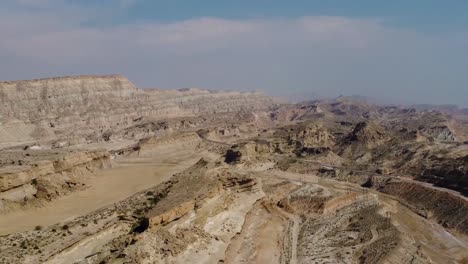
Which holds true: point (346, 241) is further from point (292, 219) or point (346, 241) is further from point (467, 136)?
point (467, 136)

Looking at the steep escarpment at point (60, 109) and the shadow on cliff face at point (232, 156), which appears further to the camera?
the steep escarpment at point (60, 109)

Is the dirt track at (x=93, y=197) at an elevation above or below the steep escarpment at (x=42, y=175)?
below

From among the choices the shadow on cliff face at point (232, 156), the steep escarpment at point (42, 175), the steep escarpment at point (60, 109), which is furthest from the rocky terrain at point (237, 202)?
the steep escarpment at point (60, 109)

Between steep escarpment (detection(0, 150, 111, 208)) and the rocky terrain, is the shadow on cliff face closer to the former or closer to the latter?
the rocky terrain

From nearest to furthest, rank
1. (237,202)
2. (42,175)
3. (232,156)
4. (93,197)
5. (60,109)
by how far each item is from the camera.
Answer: (237,202), (42,175), (93,197), (232,156), (60,109)

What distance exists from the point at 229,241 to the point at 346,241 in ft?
58.7

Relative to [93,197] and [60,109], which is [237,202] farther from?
[60,109]

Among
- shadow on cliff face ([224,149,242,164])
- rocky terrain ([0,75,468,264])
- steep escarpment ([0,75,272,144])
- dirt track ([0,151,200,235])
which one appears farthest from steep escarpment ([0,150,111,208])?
steep escarpment ([0,75,272,144])

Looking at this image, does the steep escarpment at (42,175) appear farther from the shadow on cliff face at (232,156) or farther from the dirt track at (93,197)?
the shadow on cliff face at (232,156)

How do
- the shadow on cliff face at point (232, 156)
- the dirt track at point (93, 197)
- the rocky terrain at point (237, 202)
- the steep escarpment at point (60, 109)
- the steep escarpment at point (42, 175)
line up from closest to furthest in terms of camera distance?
the rocky terrain at point (237, 202)
the dirt track at point (93, 197)
the steep escarpment at point (42, 175)
the shadow on cliff face at point (232, 156)
the steep escarpment at point (60, 109)

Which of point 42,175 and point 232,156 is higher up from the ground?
point 42,175

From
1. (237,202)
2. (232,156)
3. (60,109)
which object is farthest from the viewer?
(60,109)

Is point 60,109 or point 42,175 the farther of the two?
point 60,109

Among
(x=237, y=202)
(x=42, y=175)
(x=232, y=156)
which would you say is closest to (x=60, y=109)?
(x=232, y=156)
